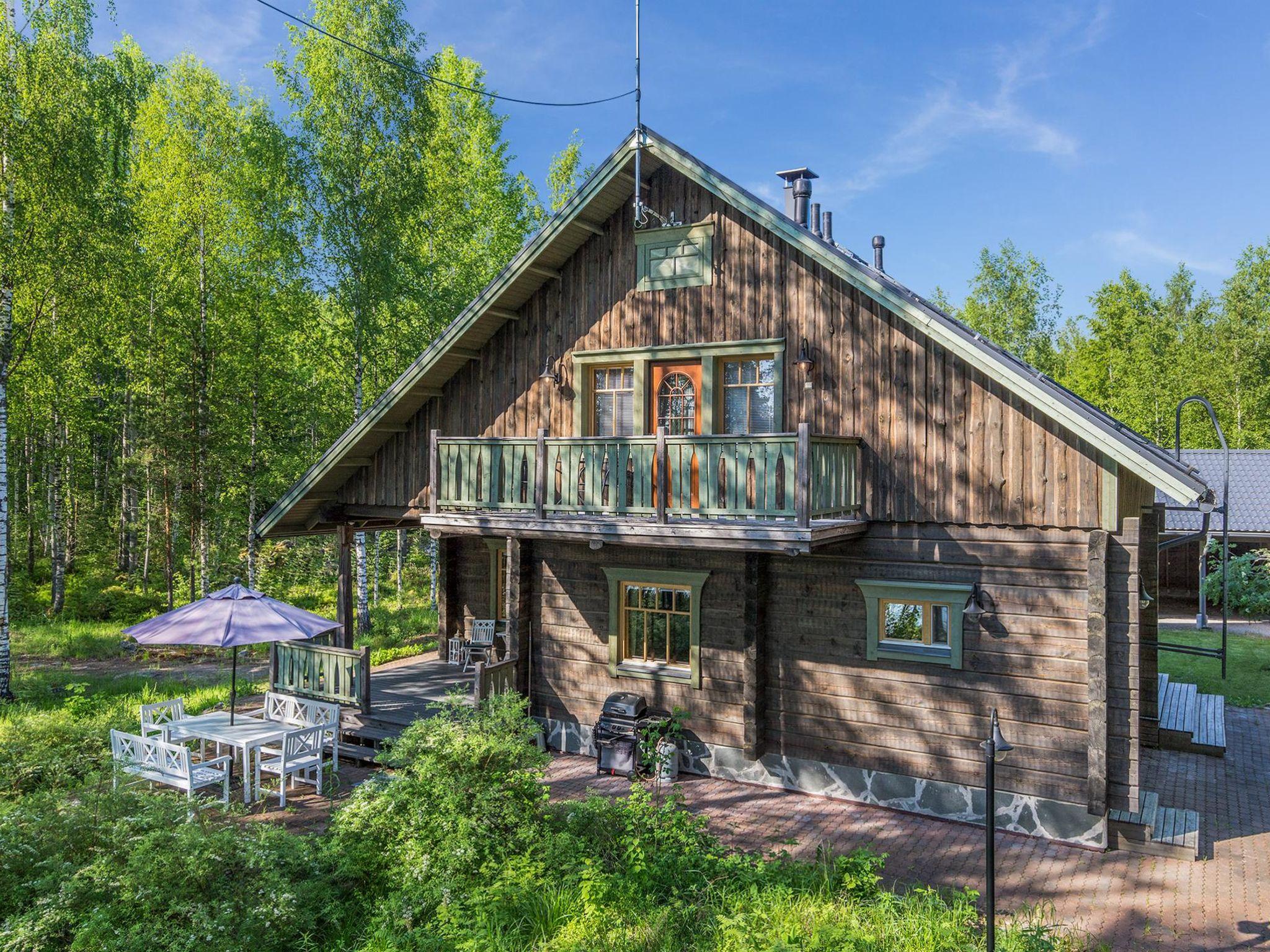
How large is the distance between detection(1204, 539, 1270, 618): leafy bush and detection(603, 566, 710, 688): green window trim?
17852 millimetres

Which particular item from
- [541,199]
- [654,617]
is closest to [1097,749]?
[654,617]

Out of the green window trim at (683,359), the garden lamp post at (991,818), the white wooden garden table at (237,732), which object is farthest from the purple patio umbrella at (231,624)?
the garden lamp post at (991,818)

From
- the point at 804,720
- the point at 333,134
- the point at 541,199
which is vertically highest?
the point at 541,199

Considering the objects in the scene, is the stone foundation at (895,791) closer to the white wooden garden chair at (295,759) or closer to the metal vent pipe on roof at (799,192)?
the white wooden garden chair at (295,759)

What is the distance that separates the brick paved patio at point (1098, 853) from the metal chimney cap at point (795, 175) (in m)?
10.4

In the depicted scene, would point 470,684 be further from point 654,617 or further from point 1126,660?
point 1126,660

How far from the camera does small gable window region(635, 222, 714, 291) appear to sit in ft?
35.1

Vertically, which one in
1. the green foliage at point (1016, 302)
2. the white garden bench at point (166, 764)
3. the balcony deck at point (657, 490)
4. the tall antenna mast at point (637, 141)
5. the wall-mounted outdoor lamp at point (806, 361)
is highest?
the green foliage at point (1016, 302)

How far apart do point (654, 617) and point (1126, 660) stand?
575 cm

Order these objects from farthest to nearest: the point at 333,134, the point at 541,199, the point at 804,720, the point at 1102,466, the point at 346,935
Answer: the point at 541,199 → the point at 333,134 → the point at 804,720 → the point at 1102,466 → the point at 346,935

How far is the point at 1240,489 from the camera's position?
997 inches

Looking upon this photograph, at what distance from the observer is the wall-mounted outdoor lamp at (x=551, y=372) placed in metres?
11.8

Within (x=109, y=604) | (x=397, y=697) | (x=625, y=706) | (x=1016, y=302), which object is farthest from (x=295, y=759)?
(x=1016, y=302)

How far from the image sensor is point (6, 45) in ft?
46.1
